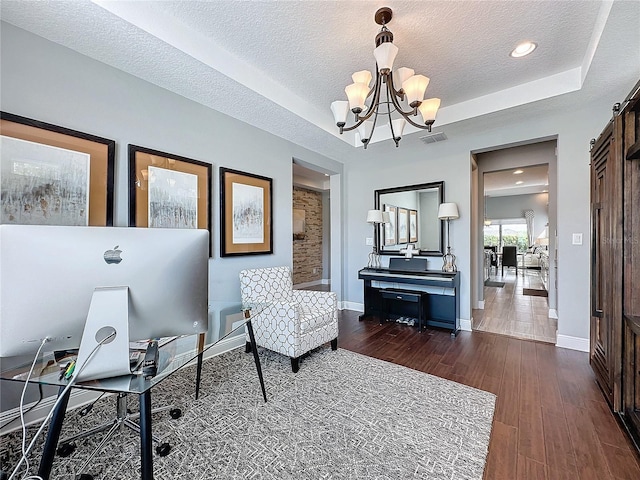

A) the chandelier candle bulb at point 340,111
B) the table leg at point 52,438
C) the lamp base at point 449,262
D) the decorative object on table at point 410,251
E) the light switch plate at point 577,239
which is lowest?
the table leg at point 52,438

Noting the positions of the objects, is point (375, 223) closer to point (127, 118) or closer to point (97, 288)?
point (127, 118)

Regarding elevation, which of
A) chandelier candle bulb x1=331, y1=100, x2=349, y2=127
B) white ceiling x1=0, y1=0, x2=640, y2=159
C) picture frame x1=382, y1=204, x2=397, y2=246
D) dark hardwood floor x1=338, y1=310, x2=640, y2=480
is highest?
white ceiling x1=0, y1=0, x2=640, y2=159

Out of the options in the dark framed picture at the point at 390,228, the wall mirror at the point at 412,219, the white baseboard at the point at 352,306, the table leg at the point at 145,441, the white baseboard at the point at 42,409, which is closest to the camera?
the table leg at the point at 145,441

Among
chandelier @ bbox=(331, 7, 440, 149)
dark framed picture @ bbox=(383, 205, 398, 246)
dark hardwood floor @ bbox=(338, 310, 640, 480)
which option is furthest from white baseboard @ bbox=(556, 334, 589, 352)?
chandelier @ bbox=(331, 7, 440, 149)

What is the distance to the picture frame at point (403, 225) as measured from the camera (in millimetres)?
4227

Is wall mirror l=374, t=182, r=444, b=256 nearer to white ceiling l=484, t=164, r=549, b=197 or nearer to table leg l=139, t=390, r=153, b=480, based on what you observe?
white ceiling l=484, t=164, r=549, b=197

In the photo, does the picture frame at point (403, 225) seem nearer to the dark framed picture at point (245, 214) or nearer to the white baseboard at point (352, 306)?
the white baseboard at point (352, 306)

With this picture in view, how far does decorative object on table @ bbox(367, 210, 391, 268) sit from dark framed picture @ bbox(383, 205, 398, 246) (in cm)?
6

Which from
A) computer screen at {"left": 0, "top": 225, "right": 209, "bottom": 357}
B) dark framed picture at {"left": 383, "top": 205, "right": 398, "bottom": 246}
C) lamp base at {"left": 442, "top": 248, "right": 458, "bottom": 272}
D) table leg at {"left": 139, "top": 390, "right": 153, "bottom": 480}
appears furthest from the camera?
dark framed picture at {"left": 383, "top": 205, "right": 398, "bottom": 246}

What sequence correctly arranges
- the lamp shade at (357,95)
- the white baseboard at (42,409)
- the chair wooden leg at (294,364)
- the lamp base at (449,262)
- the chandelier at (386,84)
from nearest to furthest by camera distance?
the white baseboard at (42,409), the chandelier at (386,84), the lamp shade at (357,95), the chair wooden leg at (294,364), the lamp base at (449,262)

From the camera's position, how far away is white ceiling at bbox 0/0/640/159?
1.77m

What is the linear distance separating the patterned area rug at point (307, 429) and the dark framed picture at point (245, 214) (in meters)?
1.31

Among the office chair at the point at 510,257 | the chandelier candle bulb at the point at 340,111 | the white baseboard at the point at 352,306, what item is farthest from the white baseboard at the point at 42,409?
the office chair at the point at 510,257

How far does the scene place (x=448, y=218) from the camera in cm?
375
